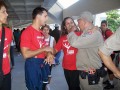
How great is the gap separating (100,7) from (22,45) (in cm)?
773

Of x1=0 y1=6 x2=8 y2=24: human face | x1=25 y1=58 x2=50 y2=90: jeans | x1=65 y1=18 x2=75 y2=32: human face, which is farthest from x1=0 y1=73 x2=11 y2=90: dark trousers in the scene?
x1=65 y1=18 x2=75 y2=32: human face

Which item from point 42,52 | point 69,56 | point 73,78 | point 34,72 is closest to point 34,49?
point 42,52

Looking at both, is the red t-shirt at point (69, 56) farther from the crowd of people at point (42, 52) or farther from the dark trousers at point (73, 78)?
the crowd of people at point (42, 52)

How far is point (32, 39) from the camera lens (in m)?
2.96

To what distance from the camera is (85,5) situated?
1272 cm

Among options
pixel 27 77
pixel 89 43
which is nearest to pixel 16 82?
pixel 27 77

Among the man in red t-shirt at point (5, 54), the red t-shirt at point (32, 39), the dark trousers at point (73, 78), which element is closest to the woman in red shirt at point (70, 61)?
the dark trousers at point (73, 78)

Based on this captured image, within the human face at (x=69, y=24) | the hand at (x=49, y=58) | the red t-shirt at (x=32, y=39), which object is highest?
the human face at (x=69, y=24)

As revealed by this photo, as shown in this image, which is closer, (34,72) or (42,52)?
(42,52)

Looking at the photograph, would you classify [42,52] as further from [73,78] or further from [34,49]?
[73,78]

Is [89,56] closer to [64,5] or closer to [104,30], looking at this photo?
[104,30]

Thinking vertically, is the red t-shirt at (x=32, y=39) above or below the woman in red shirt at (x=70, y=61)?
above

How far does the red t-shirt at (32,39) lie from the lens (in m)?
2.89

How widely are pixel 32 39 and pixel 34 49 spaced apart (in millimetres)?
123
